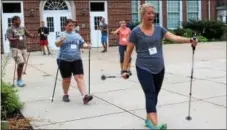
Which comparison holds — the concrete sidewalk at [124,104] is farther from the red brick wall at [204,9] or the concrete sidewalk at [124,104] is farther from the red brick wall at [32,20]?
the red brick wall at [204,9]

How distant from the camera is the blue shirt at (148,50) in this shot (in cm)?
584

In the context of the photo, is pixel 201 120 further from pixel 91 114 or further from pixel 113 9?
pixel 113 9

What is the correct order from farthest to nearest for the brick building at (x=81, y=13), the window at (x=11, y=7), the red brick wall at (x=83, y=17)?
the red brick wall at (x=83, y=17)
the brick building at (x=81, y=13)
the window at (x=11, y=7)

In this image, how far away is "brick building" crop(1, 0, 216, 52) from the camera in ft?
79.6

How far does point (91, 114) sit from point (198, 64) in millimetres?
8028

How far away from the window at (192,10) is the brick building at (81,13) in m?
0.61

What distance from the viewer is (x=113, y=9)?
87.6ft

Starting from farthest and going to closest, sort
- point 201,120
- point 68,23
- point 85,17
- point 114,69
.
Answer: point 85,17, point 114,69, point 68,23, point 201,120

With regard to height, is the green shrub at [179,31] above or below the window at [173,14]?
below

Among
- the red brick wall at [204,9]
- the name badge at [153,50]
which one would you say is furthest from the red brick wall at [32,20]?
the name badge at [153,50]

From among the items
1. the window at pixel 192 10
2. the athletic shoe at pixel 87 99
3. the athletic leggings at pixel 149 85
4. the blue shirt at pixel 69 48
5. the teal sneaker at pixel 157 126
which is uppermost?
the window at pixel 192 10

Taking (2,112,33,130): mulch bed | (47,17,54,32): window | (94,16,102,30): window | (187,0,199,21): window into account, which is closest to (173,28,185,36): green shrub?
(187,0,199,21): window

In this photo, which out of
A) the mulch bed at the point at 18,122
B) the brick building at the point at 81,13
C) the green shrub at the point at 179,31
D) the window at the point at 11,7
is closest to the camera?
the mulch bed at the point at 18,122

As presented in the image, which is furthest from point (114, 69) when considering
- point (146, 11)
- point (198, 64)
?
point (146, 11)
